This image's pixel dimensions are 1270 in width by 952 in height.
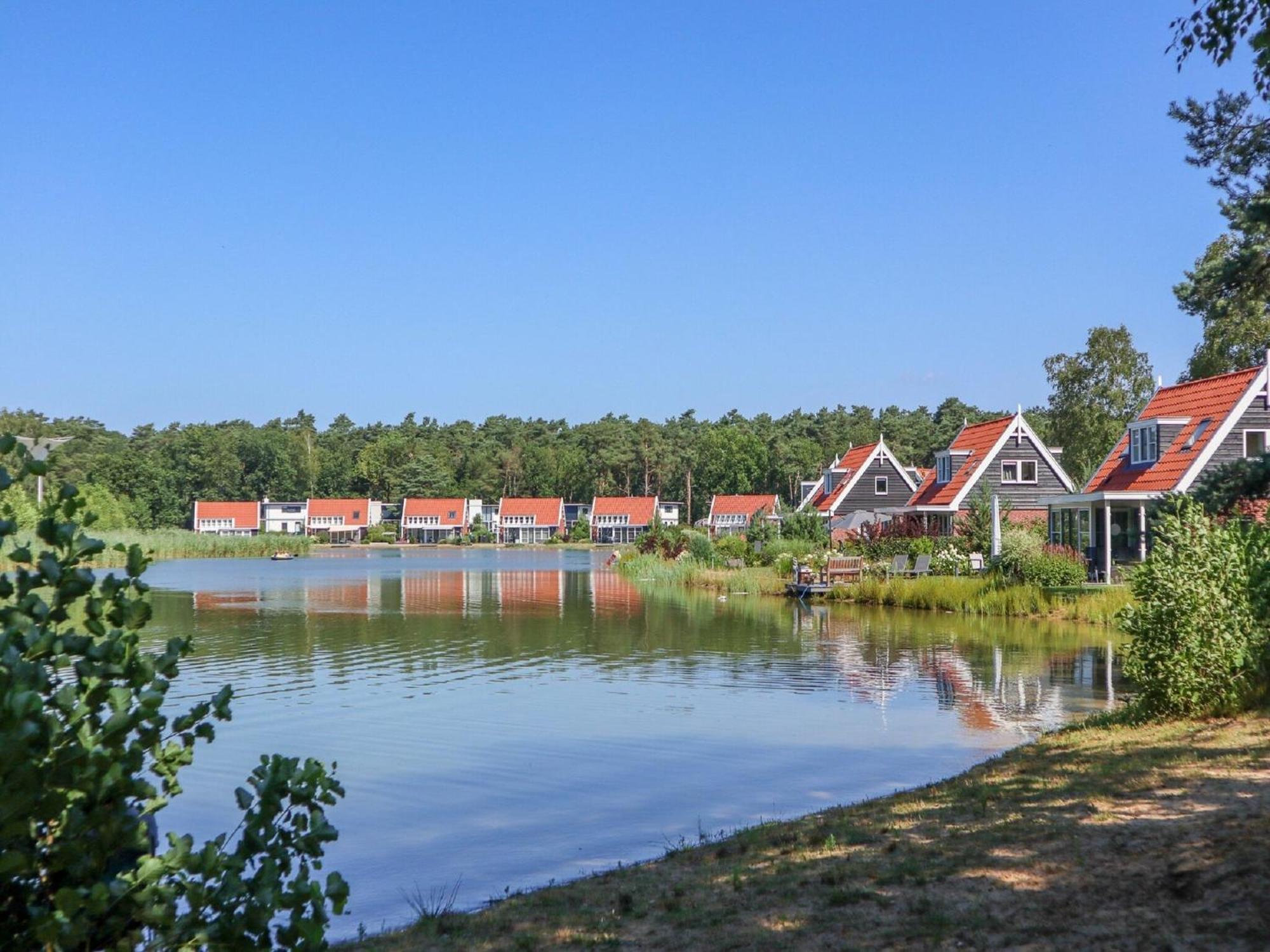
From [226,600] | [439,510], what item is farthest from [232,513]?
[226,600]

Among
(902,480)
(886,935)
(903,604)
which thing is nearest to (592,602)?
(903,604)

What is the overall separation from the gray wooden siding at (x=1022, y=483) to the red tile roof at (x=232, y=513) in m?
109

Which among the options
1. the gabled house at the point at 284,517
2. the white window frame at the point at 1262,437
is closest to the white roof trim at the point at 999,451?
the white window frame at the point at 1262,437

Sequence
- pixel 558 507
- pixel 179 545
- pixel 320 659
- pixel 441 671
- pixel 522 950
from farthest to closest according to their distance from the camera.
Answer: pixel 558 507
pixel 179 545
pixel 320 659
pixel 441 671
pixel 522 950

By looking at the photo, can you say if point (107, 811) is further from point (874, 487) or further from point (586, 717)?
point (874, 487)

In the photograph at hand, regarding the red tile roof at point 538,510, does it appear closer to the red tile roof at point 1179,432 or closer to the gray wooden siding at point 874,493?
the gray wooden siding at point 874,493

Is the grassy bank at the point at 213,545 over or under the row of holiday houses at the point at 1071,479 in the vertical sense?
under

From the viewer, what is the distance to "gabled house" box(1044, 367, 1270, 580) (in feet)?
112

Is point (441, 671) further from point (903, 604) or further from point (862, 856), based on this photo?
point (903, 604)

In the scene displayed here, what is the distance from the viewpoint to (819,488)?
2771 inches

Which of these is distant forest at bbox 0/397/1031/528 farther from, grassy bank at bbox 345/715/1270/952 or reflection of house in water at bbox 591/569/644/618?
grassy bank at bbox 345/715/1270/952

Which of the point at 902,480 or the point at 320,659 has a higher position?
the point at 902,480

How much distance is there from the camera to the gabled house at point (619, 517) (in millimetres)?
128625

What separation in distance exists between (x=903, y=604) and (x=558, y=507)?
334 feet
